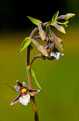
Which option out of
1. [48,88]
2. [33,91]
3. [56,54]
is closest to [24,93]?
[33,91]

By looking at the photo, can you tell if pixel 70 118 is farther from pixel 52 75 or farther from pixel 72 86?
pixel 52 75

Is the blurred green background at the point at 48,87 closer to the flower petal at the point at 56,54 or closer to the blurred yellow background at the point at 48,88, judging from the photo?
the blurred yellow background at the point at 48,88

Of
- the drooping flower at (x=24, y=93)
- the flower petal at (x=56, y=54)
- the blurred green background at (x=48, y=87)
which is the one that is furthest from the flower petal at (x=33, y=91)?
the blurred green background at (x=48, y=87)

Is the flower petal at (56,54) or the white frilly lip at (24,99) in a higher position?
the flower petal at (56,54)

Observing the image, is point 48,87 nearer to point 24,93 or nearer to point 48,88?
point 48,88

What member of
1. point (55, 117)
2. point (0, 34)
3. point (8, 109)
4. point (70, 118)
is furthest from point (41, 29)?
point (0, 34)

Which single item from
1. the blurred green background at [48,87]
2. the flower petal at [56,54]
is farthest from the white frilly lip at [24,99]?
the blurred green background at [48,87]

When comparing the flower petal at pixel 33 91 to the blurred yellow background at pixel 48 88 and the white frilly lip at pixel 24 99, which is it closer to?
the white frilly lip at pixel 24 99

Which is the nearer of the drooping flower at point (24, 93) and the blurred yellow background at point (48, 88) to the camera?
the drooping flower at point (24, 93)

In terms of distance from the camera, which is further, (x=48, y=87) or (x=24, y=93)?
(x=48, y=87)

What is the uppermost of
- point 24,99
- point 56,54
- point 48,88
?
point 56,54

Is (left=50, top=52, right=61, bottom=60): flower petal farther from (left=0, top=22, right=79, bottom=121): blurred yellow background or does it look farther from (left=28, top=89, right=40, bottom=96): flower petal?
(left=0, top=22, right=79, bottom=121): blurred yellow background
